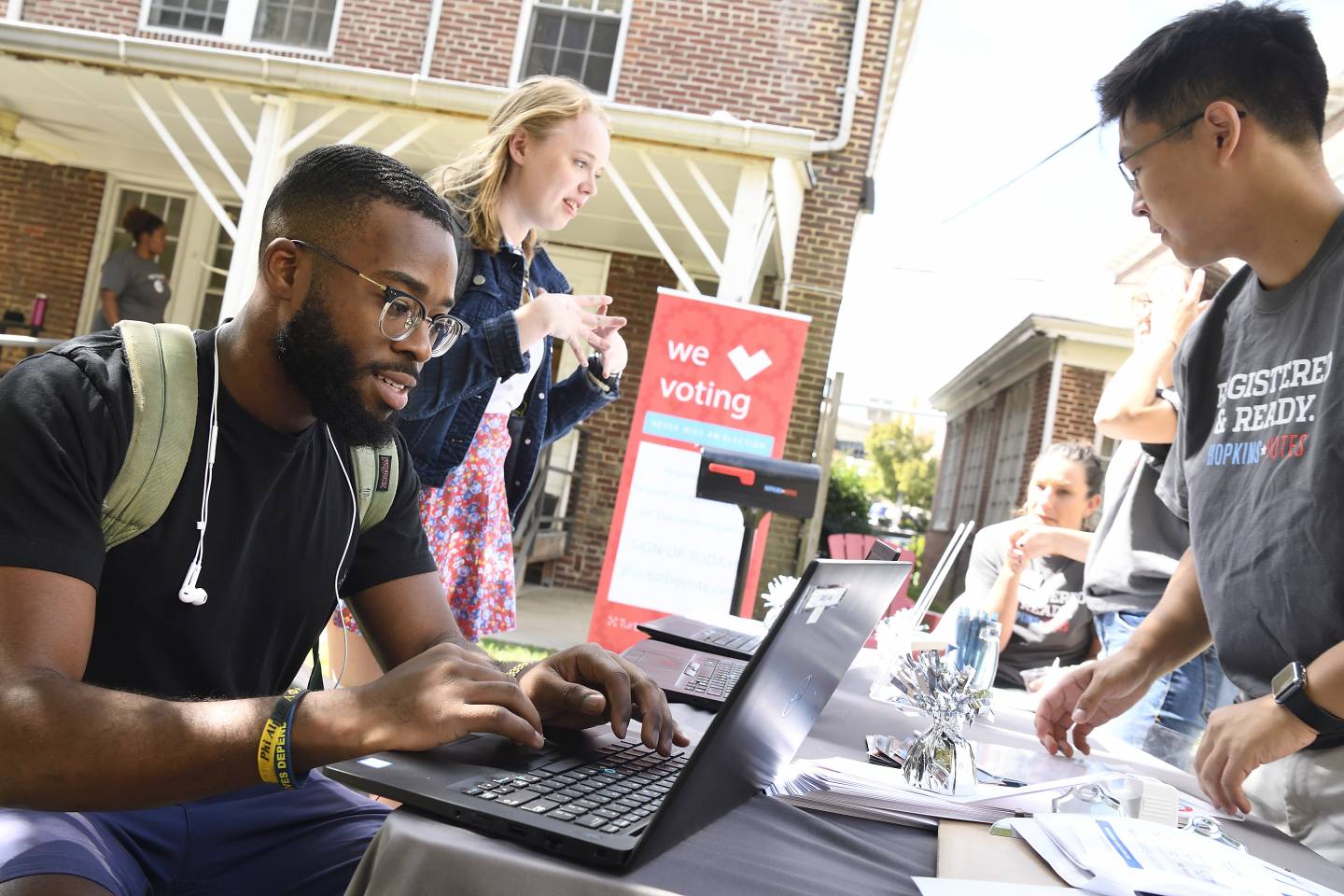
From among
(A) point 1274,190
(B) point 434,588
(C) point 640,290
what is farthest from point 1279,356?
(C) point 640,290

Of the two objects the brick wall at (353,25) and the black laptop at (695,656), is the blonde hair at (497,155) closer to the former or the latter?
the black laptop at (695,656)

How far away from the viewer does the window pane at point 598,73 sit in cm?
1041

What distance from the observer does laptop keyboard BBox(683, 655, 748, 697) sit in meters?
1.76

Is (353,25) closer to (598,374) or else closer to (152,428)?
(598,374)

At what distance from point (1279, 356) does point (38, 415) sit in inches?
74.7

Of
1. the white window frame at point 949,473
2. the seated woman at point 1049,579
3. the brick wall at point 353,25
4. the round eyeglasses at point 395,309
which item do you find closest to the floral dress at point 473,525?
the round eyeglasses at point 395,309

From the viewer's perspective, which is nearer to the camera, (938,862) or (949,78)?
(938,862)

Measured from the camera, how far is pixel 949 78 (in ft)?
52.2

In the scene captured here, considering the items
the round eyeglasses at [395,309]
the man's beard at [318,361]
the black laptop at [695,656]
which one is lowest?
the black laptop at [695,656]

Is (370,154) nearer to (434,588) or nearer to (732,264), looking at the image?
(434,588)

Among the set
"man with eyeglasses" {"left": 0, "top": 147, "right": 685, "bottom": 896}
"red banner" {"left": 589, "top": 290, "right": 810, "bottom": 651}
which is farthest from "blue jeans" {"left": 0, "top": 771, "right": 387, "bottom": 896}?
"red banner" {"left": 589, "top": 290, "right": 810, "bottom": 651}

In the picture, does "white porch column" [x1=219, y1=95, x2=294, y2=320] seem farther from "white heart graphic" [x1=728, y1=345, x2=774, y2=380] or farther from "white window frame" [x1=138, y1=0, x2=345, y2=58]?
"white heart graphic" [x1=728, y1=345, x2=774, y2=380]

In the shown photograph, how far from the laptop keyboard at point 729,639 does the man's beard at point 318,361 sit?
1.05 m

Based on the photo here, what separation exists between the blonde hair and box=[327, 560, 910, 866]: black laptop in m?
1.66
